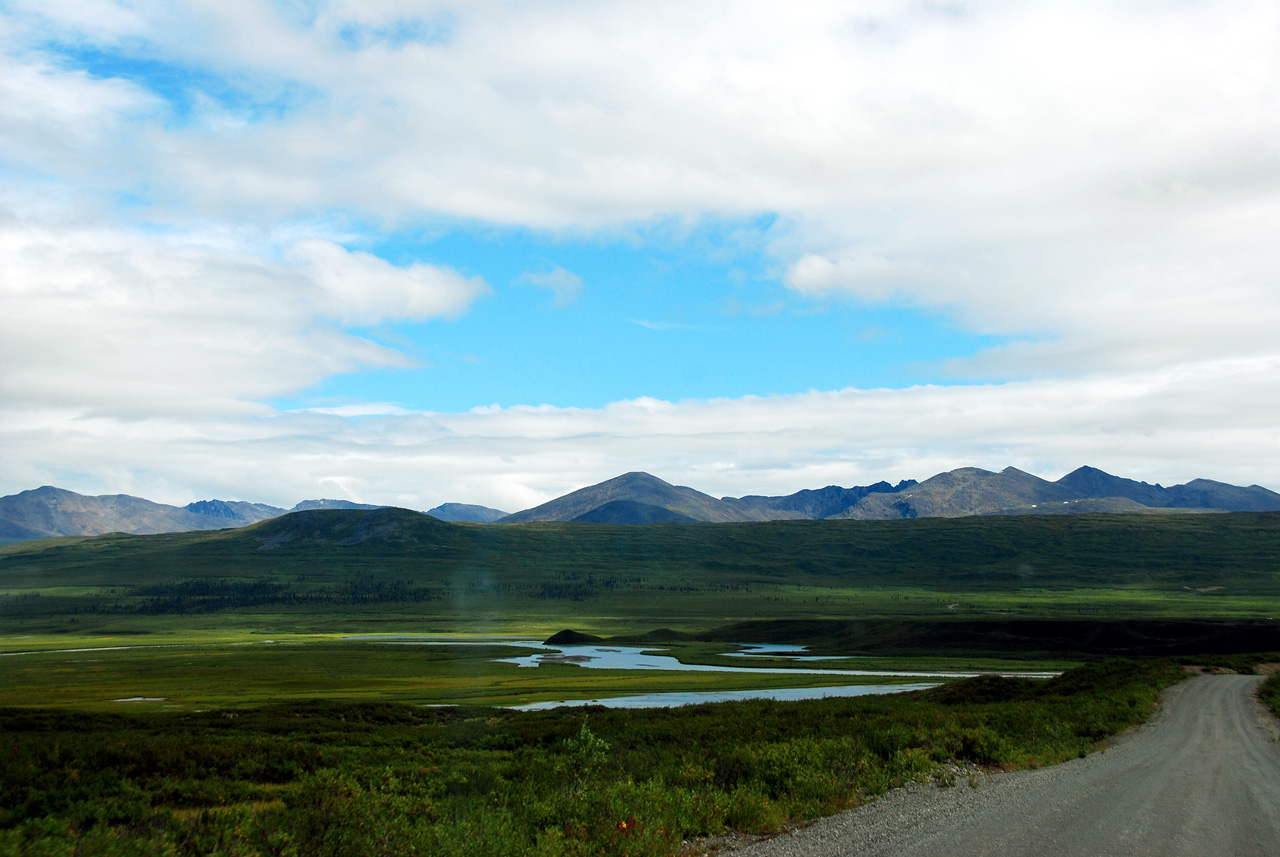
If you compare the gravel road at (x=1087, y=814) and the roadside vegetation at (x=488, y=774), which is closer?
the roadside vegetation at (x=488, y=774)

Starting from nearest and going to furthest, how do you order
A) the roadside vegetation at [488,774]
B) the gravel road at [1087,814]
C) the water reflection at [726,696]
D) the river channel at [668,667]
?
the roadside vegetation at [488,774] < the gravel road at [1087,814] < the water reflection at [726,696] < the river channel at [668,667]

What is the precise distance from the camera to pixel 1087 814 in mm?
20062

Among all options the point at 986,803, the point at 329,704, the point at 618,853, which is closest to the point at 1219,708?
the point at 986,803

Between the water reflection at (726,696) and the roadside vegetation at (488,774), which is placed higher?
the roadside vegetation at (488,774)

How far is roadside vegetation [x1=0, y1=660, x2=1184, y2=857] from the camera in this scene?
53.1 feet

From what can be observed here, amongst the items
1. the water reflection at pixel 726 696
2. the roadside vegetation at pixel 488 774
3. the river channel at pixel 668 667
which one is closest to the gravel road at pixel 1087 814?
the roadside vegetation at pixel 488 774

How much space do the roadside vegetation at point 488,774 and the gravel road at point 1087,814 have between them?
155 centimetres

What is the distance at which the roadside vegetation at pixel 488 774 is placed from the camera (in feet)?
53.1

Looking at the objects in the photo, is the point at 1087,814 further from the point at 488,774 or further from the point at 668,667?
the point at 668,667

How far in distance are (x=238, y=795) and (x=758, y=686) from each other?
67.7 m

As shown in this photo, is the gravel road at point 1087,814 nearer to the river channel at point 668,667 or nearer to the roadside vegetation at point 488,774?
the roadside vegetation at point 488,774

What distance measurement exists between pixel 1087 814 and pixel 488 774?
19.0 metres

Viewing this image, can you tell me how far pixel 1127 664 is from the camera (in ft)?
250

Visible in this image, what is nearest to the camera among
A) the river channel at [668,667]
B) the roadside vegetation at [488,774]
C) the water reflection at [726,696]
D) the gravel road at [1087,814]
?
the roadside vegetation at [488,774]
